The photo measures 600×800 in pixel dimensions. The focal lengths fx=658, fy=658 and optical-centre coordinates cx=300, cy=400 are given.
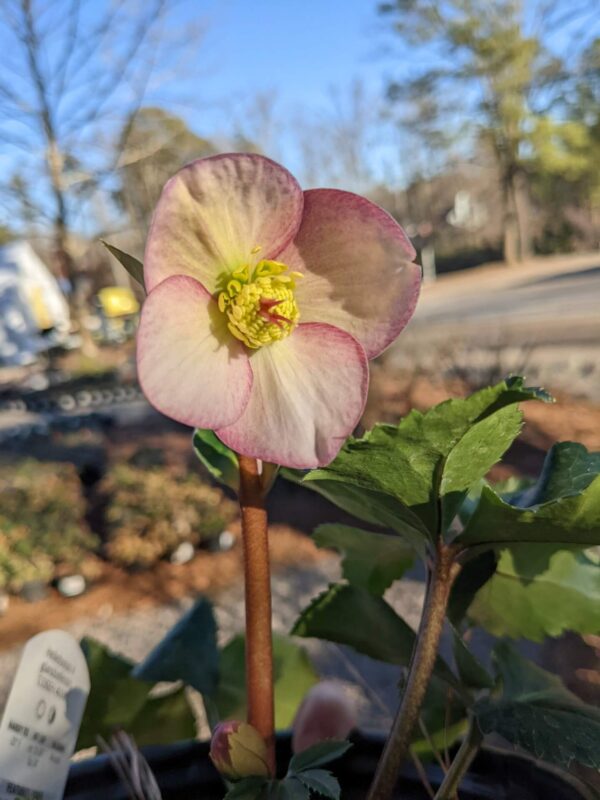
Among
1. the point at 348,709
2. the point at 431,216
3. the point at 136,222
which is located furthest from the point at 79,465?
the point at 431,216

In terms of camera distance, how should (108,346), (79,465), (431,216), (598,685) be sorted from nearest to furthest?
(598,685) → (79,465) → (108,346) → (431,216)

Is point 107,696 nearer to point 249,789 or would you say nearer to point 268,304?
point 249,789

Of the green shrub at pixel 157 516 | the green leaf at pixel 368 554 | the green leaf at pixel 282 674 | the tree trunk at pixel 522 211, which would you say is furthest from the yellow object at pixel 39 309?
the green leaf at pixel 368 554

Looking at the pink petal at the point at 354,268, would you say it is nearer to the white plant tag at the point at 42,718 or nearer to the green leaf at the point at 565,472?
the green leaf at the point at 565,472

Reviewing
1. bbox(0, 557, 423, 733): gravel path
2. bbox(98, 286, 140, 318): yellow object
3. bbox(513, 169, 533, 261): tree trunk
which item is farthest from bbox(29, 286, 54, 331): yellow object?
bbox(0, 557, 423, 733): gravel path

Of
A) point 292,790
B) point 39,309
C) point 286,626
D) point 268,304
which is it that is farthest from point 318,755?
point 39,309

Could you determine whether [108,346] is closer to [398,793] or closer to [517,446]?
[517,446]
